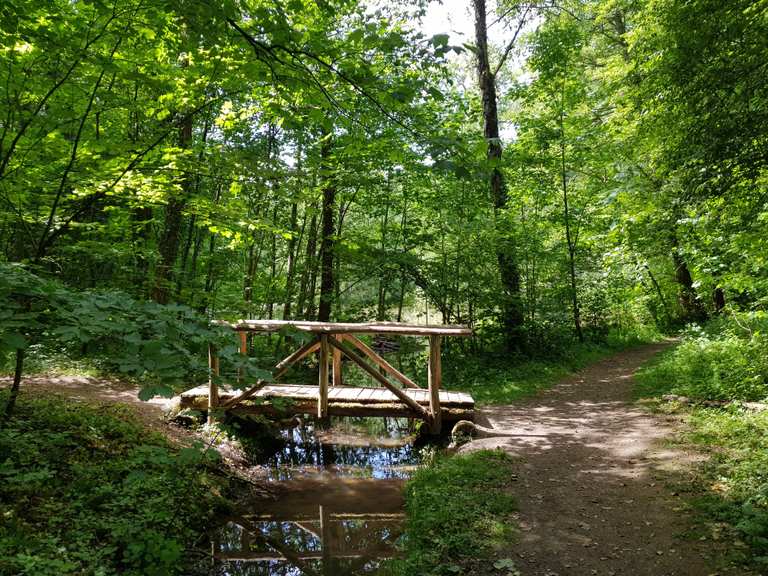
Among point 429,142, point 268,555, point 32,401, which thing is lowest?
point 268,555

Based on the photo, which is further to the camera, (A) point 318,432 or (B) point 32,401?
(A) point 318,432

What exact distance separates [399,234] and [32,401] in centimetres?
955

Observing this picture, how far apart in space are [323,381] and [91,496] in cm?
343

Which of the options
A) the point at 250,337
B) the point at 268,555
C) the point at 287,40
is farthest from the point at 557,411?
the point at 250,337

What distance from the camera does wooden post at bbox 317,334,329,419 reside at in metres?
7.09

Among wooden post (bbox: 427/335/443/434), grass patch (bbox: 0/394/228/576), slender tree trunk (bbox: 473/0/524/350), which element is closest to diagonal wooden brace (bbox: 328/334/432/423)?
wooden post (bbox: 427/335/443/434)

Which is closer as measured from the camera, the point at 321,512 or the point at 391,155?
the point at 391,155

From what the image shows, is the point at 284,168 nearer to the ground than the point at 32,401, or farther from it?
farther from it

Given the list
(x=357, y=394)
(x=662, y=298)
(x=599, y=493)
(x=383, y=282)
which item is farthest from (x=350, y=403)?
(x=662, y=298)

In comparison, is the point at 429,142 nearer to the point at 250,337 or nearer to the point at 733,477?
the point at 733,477

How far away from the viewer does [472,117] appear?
44.3 feet

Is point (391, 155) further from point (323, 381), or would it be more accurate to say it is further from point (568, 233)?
point (568, 233)

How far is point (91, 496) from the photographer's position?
4.43 meters

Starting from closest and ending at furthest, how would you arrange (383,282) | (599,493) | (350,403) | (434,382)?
(599,493) < (434,382) < (350,403) < (383,282)
